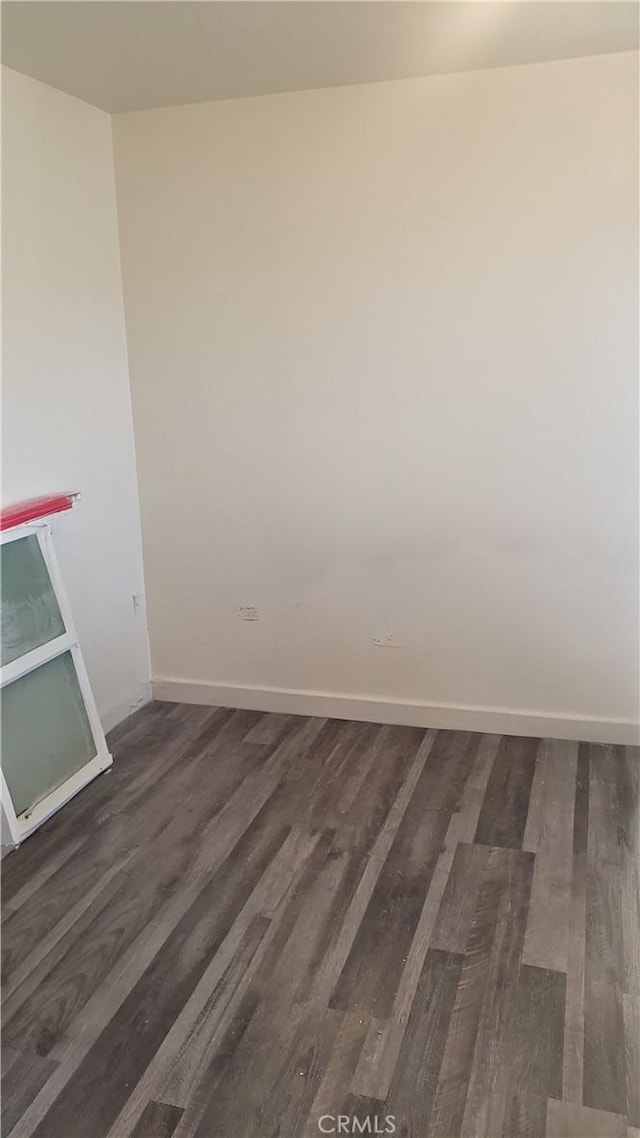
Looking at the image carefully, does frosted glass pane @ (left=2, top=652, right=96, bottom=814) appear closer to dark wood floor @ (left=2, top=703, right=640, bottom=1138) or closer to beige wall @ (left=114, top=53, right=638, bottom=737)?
dark wood floor @ (left=2, top=703, right=640, bottom=1138)

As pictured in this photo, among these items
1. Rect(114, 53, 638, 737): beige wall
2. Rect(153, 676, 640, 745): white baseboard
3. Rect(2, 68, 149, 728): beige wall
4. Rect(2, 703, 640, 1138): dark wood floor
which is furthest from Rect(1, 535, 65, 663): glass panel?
Rect(153, 676, 640, 745): white baseboard

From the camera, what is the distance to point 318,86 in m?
2.91

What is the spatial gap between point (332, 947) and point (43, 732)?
48.7 inches

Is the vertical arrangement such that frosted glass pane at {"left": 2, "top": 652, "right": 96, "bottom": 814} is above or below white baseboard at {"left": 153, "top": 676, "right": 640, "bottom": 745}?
above

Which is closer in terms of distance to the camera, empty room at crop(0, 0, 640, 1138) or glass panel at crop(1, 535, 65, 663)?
empty room at crop(0, 0, 640, 1138)

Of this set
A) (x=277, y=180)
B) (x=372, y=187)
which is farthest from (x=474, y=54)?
(x=277, y=180)

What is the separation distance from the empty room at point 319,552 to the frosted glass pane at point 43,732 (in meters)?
0.02

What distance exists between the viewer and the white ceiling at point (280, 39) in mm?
2293

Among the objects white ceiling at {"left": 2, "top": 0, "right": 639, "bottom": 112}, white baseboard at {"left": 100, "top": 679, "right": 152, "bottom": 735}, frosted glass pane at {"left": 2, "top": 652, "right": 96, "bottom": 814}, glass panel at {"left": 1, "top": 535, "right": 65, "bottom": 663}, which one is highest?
white ceiling at {"left": 2, "top": 0, "right": 639, "bottom": 112}

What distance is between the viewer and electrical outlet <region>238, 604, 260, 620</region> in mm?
3512

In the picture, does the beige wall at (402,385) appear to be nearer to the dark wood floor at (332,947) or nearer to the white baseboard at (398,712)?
the white baseboard at (398,712)

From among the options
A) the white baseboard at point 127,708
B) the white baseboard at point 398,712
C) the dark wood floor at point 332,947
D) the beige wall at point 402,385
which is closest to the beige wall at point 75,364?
the white baseboard at point 127,708

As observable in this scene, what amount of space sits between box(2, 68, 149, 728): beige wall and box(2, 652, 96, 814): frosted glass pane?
292 millimetres

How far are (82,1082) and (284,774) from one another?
52.7 inches
